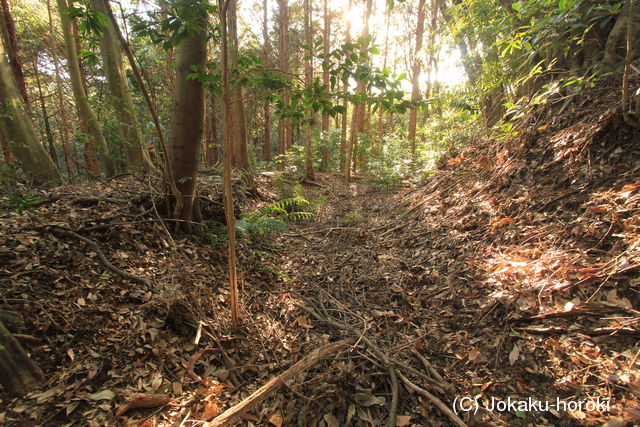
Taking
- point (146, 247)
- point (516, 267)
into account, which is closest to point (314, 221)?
point (146, 247)

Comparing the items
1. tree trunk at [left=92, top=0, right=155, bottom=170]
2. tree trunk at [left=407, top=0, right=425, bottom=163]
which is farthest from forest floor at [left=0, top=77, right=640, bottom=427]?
tree trunk at [left=407, top=0, right=425, bottom=163]

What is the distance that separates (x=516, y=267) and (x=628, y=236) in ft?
2.66

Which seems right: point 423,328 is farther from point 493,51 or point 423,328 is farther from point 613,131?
point 493,51

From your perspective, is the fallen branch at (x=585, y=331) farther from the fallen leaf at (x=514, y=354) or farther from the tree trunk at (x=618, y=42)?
the tree trunk at (x=618, y=42)

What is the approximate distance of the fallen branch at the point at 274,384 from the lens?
1575 mm

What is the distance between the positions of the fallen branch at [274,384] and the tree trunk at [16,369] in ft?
3.29

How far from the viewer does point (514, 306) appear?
233 cm

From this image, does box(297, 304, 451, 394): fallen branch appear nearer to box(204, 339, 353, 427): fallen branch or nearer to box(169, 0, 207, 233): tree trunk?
box(204, 339, 353, 427): fallen branch

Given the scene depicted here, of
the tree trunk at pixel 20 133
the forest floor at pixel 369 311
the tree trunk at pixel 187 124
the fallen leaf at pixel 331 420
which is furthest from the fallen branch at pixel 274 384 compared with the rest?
the tree trunk at pixel 20 133

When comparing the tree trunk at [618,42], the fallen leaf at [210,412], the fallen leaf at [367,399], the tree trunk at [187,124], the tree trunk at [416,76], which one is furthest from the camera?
the tree trunk at [416,76]

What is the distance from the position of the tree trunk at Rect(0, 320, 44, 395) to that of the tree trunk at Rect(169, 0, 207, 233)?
1.87 m

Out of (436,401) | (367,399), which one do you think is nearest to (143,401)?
(367,399)

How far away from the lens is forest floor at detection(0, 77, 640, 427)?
171 cm

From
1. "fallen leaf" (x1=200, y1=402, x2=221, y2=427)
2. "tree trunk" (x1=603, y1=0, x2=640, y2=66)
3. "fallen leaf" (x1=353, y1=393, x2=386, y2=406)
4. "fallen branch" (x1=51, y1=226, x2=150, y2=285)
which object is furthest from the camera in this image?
"tree trunk" (x1=603, y1=0, x2=640, y2=66)
